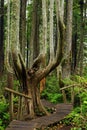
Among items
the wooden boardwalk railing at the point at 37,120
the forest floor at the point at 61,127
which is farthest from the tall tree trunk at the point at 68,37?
the forest floor at the point at 61,127

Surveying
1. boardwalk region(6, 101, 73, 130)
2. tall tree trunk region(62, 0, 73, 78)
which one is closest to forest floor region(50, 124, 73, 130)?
boardwalk region(6, 101, 73, 130)

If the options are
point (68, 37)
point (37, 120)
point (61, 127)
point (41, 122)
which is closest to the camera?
point (41, 122)

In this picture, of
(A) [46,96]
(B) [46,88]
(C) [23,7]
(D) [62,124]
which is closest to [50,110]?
(D) [62,124]

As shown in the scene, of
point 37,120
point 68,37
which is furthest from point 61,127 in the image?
point 68,37

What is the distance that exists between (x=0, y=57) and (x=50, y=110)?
12.3 meters

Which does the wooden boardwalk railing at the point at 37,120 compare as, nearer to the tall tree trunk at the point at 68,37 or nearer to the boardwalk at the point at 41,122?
the boardwalk at the point at 41,122

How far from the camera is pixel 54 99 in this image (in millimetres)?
14297

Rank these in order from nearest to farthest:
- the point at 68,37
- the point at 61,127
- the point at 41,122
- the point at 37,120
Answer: the point at 41,122
the point at 37,120
the point at 61,127
the point at 68,37

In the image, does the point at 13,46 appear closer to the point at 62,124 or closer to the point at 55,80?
the point at 62,124

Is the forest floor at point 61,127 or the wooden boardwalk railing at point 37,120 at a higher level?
the wooden boardwalk railing at point 37,120

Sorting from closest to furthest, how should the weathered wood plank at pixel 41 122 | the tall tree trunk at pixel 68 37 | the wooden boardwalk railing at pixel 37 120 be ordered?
the weathered wood plank at pixel 41 122, the wooden boardwalk railing at pixel 37 120, the tall tree trunk at pixel 68 37

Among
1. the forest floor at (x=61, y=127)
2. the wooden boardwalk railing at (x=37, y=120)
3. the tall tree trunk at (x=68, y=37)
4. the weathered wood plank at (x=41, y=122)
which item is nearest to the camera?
the weathered wood plank at (x=41, y=122)

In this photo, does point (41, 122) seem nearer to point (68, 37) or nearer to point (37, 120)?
point (37, 120)

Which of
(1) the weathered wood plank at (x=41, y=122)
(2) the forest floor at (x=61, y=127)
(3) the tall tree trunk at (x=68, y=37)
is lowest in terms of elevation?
(2) the forest floor at (x=61, y=127)
